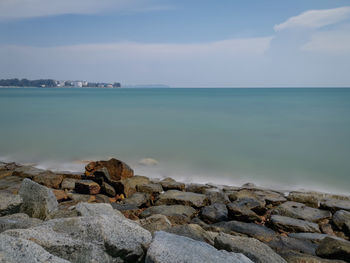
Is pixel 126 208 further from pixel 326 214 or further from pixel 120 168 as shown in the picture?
pixel 326 214

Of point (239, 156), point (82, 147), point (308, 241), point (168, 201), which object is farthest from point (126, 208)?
point (82, 147)

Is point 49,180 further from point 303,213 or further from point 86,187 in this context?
point 303,213

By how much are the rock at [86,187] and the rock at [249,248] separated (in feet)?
13.1

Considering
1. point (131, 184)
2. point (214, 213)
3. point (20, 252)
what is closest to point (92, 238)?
point (20, 252)

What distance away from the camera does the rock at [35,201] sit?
461cm

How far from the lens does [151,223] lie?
4363mm

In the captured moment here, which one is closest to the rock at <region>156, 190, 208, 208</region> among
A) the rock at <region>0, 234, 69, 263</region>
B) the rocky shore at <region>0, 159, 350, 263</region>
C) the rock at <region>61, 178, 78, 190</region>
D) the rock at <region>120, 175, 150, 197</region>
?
the rocky shore at <region>0, 159, 350, 263</region>

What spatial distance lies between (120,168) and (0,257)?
5879mm

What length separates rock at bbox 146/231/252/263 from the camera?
257cm

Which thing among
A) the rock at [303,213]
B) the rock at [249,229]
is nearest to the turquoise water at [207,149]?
the rock at [303,213]

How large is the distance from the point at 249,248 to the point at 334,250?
1.24 meters

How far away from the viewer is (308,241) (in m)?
4.61

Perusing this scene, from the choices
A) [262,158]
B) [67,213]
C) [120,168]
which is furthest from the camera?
[262,158]

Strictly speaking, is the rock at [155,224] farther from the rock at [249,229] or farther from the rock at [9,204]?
the rock at [9,204]
